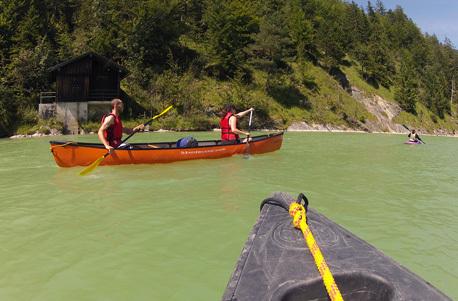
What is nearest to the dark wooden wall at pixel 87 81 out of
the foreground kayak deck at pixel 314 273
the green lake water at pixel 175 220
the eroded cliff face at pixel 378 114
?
the green lake water at pixel 175 220

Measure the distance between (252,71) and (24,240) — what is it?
36.0 metres

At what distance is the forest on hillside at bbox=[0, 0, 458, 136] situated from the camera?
85.6ft

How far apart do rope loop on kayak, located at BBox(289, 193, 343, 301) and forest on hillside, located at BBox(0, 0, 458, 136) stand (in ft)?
75.1

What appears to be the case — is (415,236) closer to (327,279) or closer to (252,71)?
(327,279)

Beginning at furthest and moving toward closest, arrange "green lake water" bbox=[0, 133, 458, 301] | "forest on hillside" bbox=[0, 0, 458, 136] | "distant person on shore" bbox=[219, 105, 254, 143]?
"forest on hillside" bbox=[0, 0, 458, 136] → "distant person on shore" bbox=[219, 105, 254, 143] → "green lake water" bbox=[0, 133, 458, 301]

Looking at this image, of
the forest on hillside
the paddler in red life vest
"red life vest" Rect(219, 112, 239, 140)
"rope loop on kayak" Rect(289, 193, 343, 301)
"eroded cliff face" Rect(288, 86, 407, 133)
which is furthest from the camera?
"eroded cliff face" Rect(288, 86, 407, 133)

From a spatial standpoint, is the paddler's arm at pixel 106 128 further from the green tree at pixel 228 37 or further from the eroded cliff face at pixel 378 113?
the eroded cliff face at pixel 378 113

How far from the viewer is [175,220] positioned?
21.8ft

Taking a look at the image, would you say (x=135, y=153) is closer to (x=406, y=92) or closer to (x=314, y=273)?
(x=314, y=273)

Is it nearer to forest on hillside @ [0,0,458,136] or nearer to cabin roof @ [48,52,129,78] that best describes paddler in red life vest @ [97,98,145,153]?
forest on hillside @ [0,0,458,136]

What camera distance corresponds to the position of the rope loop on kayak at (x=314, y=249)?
8.79 feet

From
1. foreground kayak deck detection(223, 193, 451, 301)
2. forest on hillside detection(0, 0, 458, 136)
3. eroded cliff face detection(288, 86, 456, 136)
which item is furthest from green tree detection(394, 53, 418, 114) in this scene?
foreground kayak deck detection(223, 193, 451, 301)

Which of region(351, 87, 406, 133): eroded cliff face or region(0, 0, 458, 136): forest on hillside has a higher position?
region(0, 0, 458, 136): forest on hillside

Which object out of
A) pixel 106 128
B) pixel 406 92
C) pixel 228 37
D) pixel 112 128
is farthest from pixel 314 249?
pixel 406 92
